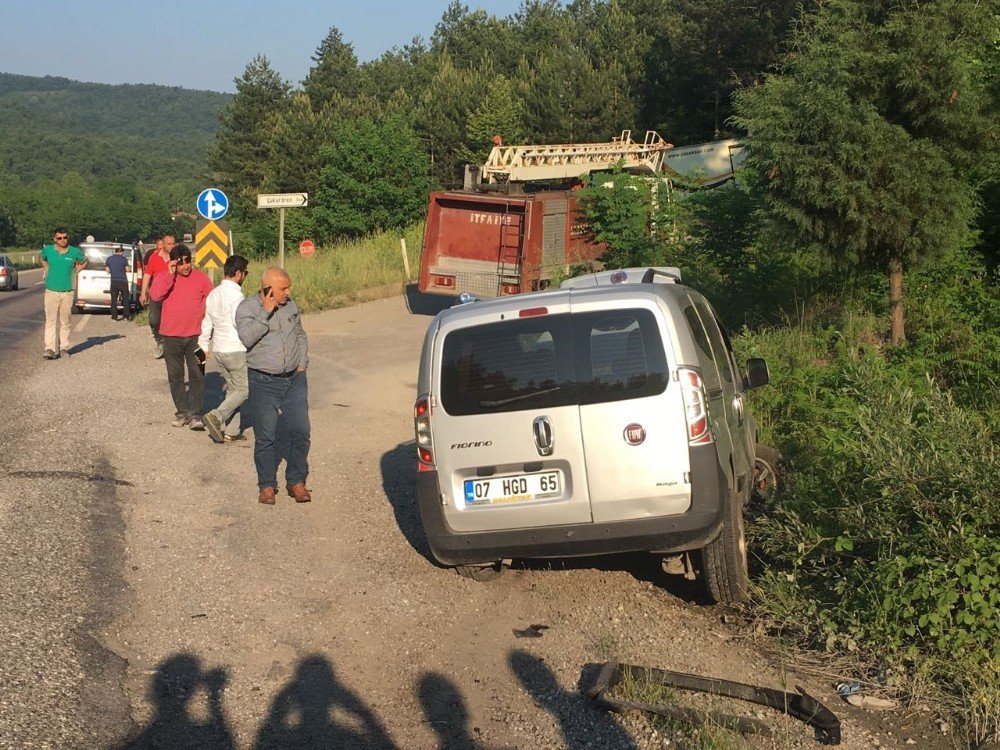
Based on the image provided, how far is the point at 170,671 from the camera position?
5625 mm

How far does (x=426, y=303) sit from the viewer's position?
27.8 metres

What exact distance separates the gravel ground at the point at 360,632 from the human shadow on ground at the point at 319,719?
0.01 metres

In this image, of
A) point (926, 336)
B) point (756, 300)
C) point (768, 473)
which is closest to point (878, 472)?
point (768, 473)

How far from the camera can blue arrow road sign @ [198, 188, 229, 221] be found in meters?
18.9

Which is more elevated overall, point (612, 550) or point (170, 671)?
point (612, 550)

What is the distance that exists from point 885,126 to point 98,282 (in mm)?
21488

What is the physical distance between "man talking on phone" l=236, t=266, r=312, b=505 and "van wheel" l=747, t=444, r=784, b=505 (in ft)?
11.7

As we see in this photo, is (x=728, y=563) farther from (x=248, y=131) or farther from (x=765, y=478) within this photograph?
(x=248, y=131)

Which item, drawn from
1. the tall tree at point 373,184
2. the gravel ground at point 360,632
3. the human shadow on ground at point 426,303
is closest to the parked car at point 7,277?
the tall tree at point 373,184

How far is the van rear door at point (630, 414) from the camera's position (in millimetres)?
6066

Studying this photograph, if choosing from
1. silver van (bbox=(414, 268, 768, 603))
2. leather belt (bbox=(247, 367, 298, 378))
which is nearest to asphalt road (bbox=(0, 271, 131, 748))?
Answer: leather belt (bbox=(247, 367, 298, 378))

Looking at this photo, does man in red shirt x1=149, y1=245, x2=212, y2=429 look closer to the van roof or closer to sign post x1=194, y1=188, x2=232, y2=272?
the van roof

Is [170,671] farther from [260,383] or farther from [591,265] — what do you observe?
[591,265]

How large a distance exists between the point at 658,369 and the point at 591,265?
55.6 feet
